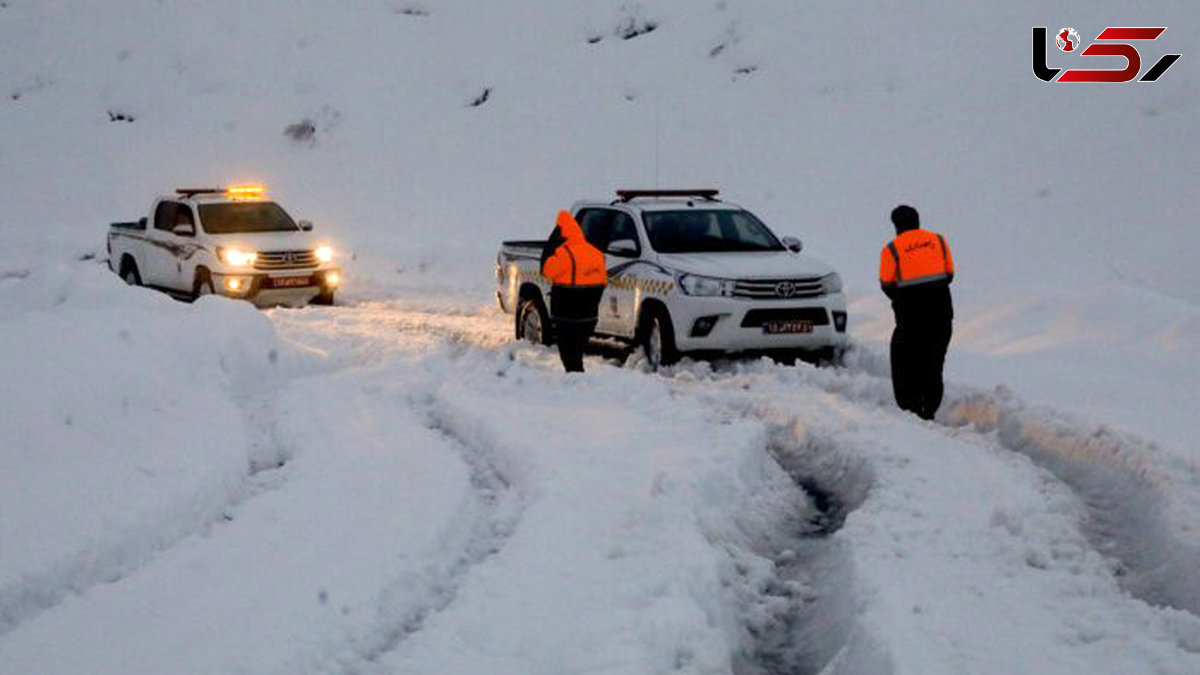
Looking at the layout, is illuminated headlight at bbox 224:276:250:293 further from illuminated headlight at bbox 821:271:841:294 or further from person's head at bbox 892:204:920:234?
person's head at bbox 892:204:920:234

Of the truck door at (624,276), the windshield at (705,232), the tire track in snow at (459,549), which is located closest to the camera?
the tire track in snow at (459,549)

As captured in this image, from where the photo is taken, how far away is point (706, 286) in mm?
12281

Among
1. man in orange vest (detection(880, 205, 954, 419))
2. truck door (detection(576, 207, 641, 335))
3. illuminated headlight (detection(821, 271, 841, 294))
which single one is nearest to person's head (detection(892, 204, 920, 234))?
man in orange vest (detection(880, 205, 954, 419))

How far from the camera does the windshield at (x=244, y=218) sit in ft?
61.4

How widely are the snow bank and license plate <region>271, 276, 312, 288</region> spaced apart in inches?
224

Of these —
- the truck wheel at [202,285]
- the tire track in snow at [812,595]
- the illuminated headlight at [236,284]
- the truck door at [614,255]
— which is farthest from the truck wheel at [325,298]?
the tire track in snow at [812,595]

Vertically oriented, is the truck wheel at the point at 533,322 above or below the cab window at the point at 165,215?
below

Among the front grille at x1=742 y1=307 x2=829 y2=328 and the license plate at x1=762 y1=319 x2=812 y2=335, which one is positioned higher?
the front grille at x1=742 y1=307 x2=829 y2=328

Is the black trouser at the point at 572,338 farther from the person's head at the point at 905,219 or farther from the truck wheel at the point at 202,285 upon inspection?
the truck wheel at the point at 202,285

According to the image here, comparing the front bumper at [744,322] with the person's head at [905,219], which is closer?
the person's head at [905,219]

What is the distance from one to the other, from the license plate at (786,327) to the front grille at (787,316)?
1.2 inches

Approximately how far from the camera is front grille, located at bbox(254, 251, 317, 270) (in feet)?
58.4

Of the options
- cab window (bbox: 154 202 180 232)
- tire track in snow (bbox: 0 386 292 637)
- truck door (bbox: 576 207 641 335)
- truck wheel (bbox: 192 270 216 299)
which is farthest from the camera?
cab window (bbox: 154 202 180 232)

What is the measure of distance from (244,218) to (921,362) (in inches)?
474
